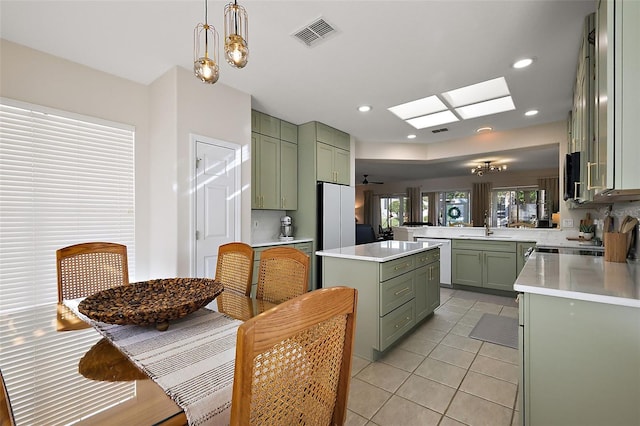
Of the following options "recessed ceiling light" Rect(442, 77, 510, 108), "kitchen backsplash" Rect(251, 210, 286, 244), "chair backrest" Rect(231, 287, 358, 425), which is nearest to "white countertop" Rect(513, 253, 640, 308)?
"chair backrest" Rect(231, 287, 358, 425)

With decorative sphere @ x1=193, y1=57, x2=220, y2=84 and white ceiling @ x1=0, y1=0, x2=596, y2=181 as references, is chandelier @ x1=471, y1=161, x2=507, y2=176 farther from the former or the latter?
decorative sphere @ x1=193, y1=57, x2=220, y2=84

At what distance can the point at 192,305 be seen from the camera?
3.78 ft

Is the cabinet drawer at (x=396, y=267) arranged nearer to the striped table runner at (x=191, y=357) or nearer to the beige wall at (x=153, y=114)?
the striped table runner at (x=191, y=357)

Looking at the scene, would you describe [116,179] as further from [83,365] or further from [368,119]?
[368,119]

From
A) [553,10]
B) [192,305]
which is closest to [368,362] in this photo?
[192,305]

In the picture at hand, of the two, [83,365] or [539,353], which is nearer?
[83,365]

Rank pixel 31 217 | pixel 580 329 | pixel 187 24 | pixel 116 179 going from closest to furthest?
pixel 580 329 < pixel 187 24 < pixel 31 217 < pixel 116 179

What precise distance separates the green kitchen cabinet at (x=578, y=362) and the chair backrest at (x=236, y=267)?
1.53 meters

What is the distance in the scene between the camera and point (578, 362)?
1.29 meters

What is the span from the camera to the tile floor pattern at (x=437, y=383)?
172 centimetres

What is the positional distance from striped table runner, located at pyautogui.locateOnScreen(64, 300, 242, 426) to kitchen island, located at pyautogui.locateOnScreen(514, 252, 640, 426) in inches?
54.9

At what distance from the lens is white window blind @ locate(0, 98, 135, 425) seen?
2188mm

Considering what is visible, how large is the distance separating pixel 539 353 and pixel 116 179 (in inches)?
138

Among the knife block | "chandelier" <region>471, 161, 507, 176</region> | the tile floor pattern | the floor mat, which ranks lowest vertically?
the floor mat
